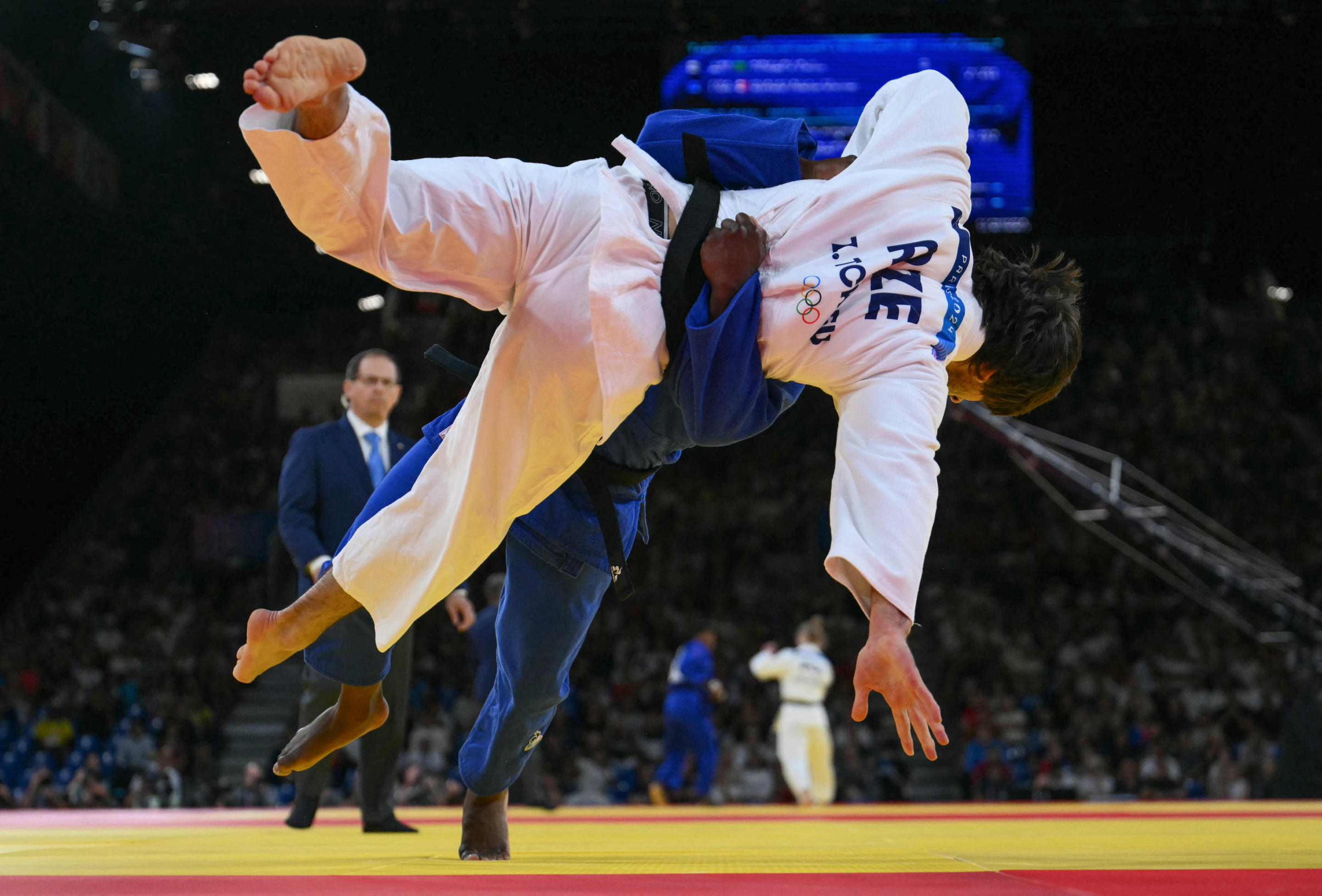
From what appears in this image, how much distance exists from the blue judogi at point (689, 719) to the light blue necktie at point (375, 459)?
15.4 ft

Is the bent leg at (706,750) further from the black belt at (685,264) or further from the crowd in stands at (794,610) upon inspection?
the black belt at (685,264)

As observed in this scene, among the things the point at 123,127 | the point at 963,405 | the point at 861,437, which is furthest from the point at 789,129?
the point at 123,127

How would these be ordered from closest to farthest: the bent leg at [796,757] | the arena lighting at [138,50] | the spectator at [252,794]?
the bent leg at [796,757], the spectator at [252,794], the arena lighting at [138,50]

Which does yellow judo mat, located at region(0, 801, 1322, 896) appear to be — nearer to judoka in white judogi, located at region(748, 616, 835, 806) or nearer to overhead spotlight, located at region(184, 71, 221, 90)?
judoka in white judogi, located at region(748, 616, 835, 806)

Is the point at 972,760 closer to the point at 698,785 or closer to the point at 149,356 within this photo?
the point at 698,785

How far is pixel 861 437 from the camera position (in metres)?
1.58

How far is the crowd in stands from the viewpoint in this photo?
30.8ft

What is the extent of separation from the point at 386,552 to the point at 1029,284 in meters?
1.14

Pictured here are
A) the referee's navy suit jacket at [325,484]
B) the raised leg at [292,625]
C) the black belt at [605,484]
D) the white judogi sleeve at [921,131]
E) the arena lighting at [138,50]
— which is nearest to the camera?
the white judogi sleeve at [921,131]

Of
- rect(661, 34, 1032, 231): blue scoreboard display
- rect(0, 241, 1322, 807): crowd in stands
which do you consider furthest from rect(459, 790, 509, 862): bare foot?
rect(661, 34, 1032, 231): blue scoreboard display

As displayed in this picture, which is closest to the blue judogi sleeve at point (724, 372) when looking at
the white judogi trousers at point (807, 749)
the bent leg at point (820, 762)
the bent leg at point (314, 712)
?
the bent leg at point (314, 712)

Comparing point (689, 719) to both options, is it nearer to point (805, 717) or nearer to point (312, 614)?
point (805, 717)

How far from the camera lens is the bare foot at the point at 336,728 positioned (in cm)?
218

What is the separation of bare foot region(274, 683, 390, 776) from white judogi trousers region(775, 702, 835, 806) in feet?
20.0
